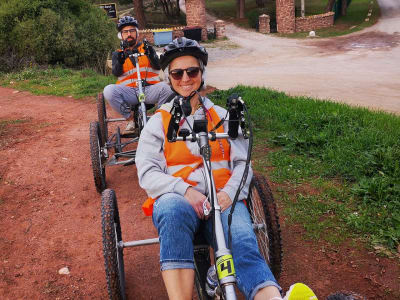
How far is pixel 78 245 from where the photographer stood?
3.72m

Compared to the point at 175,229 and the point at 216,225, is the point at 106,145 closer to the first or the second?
the point at 175,229

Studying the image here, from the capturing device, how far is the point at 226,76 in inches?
464

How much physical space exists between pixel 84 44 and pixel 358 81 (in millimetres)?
8532

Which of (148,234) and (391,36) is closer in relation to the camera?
(148,234)

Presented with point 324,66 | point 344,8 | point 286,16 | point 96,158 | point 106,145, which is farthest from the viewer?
point 344,8

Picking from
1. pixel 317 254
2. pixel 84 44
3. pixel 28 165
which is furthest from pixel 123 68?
pixel 84 44

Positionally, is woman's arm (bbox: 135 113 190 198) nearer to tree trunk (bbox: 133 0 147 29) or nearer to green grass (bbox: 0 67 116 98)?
green grass (bbox: 0 67 116 98)

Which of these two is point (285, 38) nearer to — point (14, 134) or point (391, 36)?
point (391, 36)

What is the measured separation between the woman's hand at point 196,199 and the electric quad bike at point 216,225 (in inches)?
6.2

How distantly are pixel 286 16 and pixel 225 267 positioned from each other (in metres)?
21.9

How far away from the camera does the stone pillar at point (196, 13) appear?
808 inches

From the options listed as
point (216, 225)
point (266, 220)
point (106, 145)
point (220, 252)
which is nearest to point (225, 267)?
point (220, 252)

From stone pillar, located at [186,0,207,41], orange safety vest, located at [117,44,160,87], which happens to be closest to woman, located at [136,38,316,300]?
orange safety vest, located at [117,44,160,87]

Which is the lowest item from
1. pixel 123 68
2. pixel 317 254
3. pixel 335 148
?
pixel 317 254
